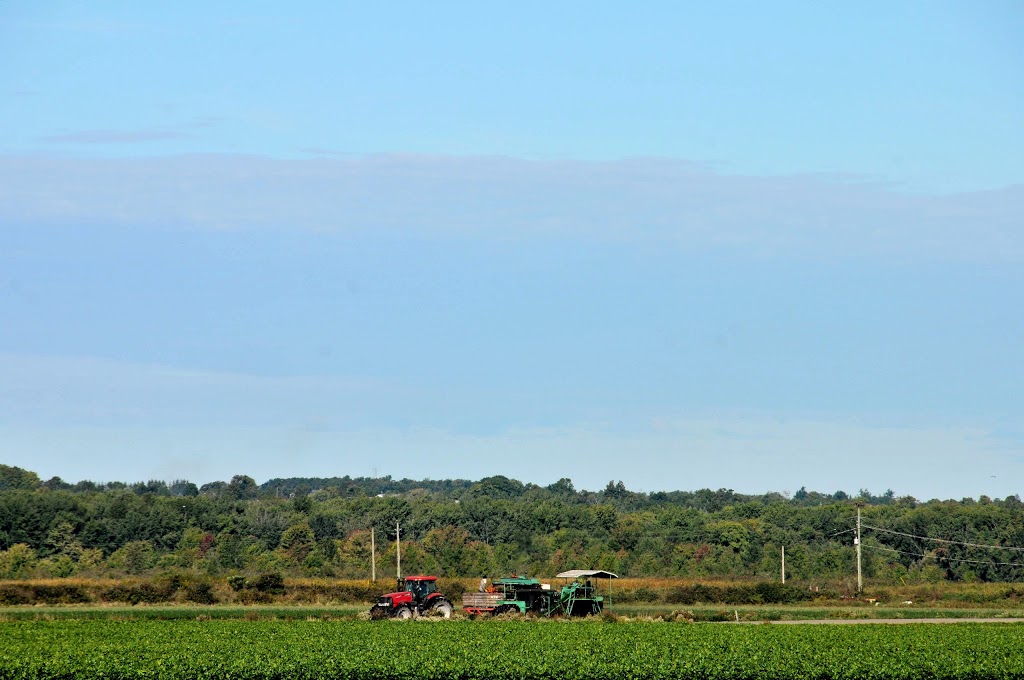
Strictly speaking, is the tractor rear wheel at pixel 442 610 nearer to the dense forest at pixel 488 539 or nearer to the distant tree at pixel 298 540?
the dense forest at pixel 488 539

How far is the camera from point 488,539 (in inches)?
5335

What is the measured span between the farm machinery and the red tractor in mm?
1135

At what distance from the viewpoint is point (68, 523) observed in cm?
12206

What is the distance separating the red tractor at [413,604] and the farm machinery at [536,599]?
3.72 ft

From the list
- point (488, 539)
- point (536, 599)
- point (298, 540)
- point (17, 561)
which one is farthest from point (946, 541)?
point (17, 561)

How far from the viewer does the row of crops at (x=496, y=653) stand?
3578cm

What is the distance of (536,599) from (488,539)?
78959 millimetres

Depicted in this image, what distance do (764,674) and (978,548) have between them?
10026 cm

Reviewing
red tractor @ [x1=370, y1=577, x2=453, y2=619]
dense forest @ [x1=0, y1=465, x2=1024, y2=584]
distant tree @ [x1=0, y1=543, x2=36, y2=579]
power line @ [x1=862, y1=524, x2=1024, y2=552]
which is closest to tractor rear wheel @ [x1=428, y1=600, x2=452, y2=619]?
red tractor @ [x1=370, y1=577, x2=453, y2=619]

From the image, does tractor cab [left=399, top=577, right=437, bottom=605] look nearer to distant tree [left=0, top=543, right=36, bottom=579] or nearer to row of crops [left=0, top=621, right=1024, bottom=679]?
row of crops [left=0, top=621, right=1024, bottom=679]

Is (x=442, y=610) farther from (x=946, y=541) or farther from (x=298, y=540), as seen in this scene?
(x=946, y=541)

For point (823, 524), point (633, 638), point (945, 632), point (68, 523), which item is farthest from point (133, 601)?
point (823, 524)

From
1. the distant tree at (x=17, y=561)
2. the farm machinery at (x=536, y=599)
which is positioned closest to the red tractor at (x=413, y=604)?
the farm machinery at (x=536, y=599)

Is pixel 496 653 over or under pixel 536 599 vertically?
under
